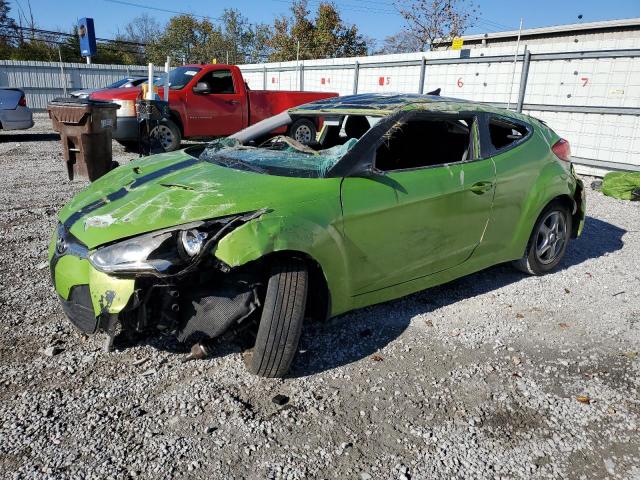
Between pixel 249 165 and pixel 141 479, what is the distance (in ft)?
6.36

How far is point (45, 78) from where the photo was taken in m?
20.7

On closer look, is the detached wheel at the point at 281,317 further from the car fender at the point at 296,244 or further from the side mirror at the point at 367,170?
the side mirror at the point at 367,170

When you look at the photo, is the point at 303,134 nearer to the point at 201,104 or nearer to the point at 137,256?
the point at 137,256

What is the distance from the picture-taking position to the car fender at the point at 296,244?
2.52 meters

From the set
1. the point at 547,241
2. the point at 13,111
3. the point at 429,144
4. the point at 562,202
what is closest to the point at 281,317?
the point at 429,144

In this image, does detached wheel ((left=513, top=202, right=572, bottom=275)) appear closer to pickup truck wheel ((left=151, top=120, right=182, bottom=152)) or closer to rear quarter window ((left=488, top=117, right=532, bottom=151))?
rear quarter window ((left=488, top=117, right=532, bottom=151))

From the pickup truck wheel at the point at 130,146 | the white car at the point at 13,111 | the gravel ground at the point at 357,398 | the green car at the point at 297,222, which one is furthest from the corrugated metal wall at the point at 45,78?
the gravel ground at the point at 357,398

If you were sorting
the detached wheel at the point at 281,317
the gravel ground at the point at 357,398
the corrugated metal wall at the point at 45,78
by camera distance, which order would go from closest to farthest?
the gravel ground at the point at 357,398 < the detached wheel at the point at 281,317 < the corrugated metal wall at the point at 45,78

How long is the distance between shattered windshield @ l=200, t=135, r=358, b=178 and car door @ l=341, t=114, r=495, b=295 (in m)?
0.23

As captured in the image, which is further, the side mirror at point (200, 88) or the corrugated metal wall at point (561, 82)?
the side mirror at point (200, 88)

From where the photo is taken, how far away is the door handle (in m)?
3.62

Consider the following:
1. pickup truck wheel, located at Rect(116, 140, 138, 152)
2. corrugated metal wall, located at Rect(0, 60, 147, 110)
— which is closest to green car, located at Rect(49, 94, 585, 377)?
pickup truck wheel, located at Rect(116, 140, 138, 152)

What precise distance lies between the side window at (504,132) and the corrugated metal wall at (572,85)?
6.12 meters

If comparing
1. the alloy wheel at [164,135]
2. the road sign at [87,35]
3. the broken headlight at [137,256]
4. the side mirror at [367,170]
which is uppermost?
the road sign at [87,35]
